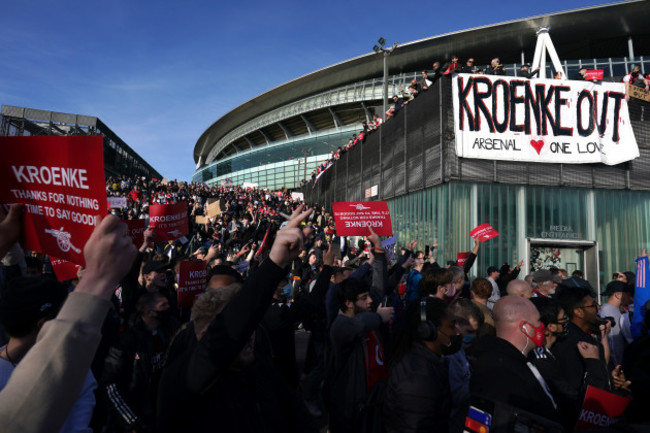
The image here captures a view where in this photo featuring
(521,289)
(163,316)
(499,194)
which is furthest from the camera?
(499,194)

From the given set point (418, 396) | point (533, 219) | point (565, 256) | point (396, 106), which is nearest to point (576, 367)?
point (418, 396)

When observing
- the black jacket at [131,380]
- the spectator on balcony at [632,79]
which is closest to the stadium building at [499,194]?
the spectator on balcony at [632,79]

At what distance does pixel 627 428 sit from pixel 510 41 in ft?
176

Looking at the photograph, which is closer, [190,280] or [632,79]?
[190,280]

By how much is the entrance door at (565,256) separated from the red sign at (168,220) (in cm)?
1094

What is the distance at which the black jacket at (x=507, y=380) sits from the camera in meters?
2.59

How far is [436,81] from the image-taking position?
14.1m

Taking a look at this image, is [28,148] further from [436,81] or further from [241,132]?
[241,132]

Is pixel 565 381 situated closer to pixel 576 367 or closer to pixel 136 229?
pixel 576 367

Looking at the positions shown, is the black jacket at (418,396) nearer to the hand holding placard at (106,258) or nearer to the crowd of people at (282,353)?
the crowd of people at (282,353)

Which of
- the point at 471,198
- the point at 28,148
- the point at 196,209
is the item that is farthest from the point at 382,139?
the point at 28,148

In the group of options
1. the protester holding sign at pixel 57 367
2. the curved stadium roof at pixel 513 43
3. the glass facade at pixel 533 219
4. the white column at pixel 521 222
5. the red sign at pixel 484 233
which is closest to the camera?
the protester holding sign at pixel 57 367

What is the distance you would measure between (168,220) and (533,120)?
11.4m

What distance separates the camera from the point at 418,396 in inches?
109
